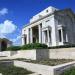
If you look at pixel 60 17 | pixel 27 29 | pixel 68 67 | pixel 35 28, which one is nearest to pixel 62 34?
pixel 60 17

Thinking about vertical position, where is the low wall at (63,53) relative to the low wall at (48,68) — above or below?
above

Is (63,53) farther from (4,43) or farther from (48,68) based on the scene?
(4,43)

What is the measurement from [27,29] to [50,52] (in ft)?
91.2

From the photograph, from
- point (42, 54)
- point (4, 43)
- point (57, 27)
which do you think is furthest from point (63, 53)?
point (4, 43)

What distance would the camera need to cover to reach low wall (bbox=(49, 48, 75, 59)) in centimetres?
2070

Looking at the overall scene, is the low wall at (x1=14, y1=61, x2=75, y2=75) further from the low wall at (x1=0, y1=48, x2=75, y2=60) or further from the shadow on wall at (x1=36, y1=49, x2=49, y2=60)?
the shadow on wall at (x1=36, y1=49, x2=49, y2=60)

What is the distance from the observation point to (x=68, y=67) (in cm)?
1242

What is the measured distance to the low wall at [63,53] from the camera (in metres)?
20.7

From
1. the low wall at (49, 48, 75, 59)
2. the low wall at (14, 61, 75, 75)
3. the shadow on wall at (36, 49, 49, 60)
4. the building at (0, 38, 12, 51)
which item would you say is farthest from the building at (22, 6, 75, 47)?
the low wall at (14, 61, 75, 75)

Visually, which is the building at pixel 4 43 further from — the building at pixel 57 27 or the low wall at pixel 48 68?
the low wall at pixel 48 68

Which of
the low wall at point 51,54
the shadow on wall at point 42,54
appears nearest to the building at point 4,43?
the low wall at point 51,54

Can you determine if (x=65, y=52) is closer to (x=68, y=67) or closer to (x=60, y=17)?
(x=68, y=67)

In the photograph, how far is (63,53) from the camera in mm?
22047

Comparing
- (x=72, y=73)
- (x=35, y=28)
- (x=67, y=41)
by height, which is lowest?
(x=72, y=73)
